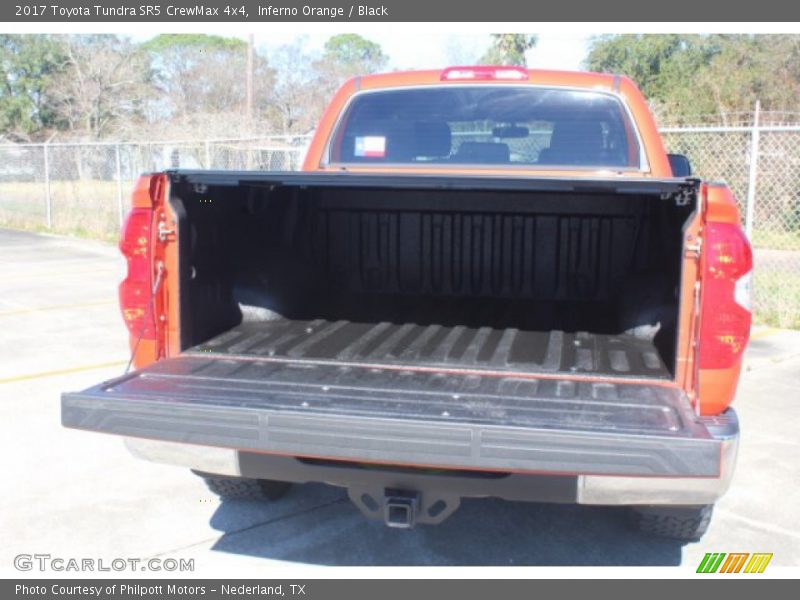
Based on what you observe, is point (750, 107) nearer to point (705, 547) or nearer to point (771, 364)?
point (771, 364)

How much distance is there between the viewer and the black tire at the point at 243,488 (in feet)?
13.1

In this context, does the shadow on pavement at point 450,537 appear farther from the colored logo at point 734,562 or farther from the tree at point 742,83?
the tree at point 742,83

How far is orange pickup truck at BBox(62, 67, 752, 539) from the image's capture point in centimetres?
269

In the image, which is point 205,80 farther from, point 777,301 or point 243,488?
point 243,488

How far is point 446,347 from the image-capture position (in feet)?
12.3

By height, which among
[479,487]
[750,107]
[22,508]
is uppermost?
[750,107]

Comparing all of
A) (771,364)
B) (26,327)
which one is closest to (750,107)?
(771,364)

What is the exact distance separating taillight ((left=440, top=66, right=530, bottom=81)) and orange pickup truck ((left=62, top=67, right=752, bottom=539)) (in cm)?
1

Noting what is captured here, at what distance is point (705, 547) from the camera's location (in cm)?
376

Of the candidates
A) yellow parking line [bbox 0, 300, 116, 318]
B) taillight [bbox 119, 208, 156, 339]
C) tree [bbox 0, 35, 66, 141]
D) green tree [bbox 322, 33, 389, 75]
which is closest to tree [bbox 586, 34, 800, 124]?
yellow parking line [bbox 0, 300, 116, 318]

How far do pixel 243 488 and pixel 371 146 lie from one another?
80.5 inches

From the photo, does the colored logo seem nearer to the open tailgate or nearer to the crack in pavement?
the open tailgate

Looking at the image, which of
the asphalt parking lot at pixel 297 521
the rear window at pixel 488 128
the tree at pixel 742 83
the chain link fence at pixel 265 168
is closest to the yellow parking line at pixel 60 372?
the asphalt parking lot at pixel 297 521

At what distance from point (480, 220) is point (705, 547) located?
6.33 ft
